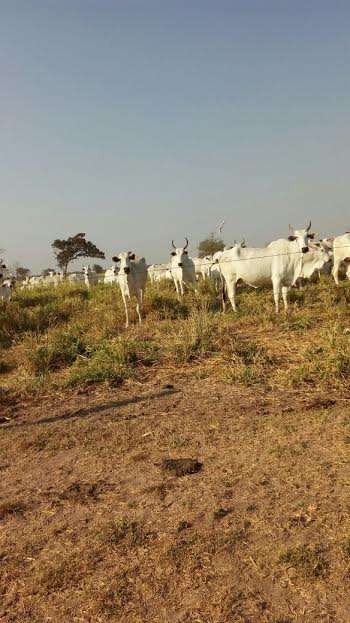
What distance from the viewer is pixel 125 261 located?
1083 centimetres

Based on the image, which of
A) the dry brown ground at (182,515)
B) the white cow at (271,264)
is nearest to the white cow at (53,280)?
the white cow at (271,264)

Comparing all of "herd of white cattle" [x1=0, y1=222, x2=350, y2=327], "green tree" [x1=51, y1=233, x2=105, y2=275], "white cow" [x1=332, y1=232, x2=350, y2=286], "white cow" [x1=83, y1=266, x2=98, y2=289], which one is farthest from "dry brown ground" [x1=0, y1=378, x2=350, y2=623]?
"green tree" [x1=51, y1=233, x2=105, y2=275]

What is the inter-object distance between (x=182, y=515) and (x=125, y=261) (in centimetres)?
835

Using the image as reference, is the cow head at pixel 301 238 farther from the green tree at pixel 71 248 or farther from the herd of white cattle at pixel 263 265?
the green tree at pixel 71 248

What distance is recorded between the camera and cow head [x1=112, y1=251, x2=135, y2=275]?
10.6 m

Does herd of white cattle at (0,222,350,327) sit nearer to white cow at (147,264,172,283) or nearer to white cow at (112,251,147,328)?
white cow at (112,251,147,328)

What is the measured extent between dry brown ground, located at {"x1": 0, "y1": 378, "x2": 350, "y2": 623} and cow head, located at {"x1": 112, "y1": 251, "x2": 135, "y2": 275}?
6026mm

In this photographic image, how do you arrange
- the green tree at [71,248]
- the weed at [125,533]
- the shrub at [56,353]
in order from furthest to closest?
the green tree at [71,248]
the shrub at [56,353]
the weed at [125,533]

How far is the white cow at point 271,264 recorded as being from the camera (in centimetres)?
979

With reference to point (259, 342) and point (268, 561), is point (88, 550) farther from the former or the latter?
point (259, 342)

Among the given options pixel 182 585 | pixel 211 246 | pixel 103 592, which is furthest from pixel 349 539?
pixel 211 246

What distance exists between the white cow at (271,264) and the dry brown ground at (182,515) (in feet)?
17.6

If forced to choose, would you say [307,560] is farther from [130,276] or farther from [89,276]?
[89,276]

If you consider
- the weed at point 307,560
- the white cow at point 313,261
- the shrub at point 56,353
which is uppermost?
the white cow at point 313,261
